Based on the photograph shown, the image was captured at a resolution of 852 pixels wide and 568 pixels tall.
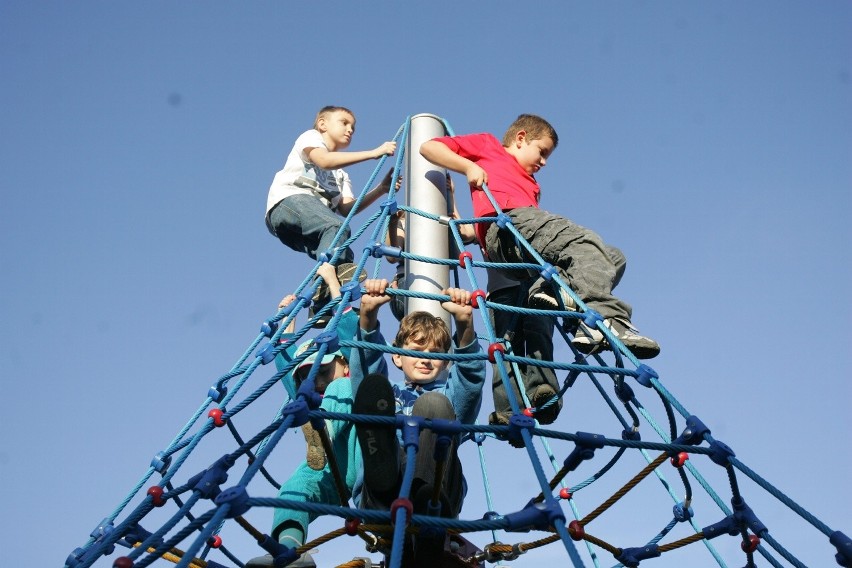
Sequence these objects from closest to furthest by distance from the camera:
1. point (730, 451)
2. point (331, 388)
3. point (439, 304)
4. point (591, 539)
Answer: point (730, 451) → point (591, 539) → point (331, 388) → point (439, 304)

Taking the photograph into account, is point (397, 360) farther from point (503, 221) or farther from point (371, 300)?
point (503, 221)

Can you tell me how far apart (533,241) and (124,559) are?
2.05 meters

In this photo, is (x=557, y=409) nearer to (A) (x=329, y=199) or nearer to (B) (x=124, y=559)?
(A) (x=329, y=199)

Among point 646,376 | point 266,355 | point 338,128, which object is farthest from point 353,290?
point 338,128

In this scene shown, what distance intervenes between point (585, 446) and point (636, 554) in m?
0.63

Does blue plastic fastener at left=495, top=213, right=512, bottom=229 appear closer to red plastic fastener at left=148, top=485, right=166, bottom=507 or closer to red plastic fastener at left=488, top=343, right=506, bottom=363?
red plastic fastener at left=488, top=343, right=506, bottom=363

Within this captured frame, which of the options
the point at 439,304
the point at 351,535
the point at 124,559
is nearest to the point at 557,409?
the point at 439,304

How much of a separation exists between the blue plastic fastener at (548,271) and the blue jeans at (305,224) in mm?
1002

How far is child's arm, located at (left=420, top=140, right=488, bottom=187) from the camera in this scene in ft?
12.6

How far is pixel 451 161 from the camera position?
12.9 ft

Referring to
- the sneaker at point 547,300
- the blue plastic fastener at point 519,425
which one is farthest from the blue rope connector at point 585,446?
the sneaker at point 547,300

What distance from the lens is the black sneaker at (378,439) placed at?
91.9 inches

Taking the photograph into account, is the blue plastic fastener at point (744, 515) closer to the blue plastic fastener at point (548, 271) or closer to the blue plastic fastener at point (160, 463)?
the blue plastic fastener at point (548, 271)

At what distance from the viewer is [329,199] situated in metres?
4.50
